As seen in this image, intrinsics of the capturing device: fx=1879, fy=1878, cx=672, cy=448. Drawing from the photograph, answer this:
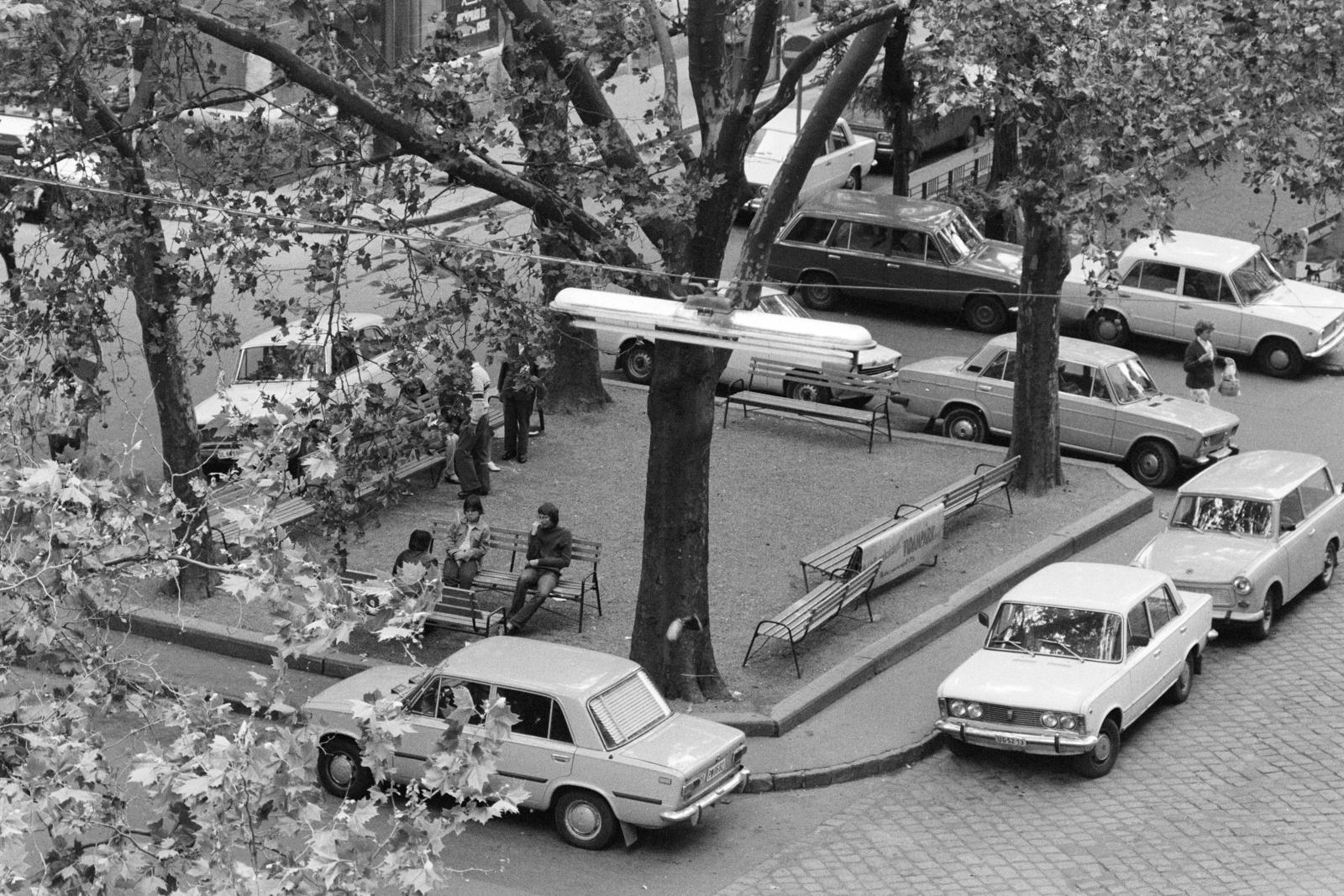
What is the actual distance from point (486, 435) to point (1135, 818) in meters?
8.83

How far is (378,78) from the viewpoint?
48.0 ft

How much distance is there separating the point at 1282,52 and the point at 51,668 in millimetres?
12519

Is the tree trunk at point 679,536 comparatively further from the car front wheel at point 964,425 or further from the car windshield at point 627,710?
the car front wheel at point 964,425

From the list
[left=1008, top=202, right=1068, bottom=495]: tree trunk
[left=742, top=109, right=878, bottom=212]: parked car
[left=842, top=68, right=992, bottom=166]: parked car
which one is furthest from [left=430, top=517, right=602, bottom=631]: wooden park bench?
[left=842, top=68, right=992, bottom=166]: parked car

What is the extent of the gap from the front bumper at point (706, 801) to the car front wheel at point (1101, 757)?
2628 mm

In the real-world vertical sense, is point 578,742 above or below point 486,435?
below

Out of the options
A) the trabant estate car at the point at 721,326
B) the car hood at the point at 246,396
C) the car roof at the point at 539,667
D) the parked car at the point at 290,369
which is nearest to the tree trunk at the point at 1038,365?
the parked car at the point at 290,369

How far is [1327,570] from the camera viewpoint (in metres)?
18.4

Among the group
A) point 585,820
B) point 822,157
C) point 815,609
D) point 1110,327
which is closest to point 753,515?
point 815,609

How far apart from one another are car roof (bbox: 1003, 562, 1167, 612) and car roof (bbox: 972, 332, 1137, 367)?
255 inches

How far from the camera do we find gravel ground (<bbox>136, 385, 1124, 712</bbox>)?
1697 cm

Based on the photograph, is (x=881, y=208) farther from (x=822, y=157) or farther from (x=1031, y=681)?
(x=1031, y=681)

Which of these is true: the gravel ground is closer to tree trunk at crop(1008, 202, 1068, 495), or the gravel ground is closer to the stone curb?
the stone curb

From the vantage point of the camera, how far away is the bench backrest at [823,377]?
23.4 meters
